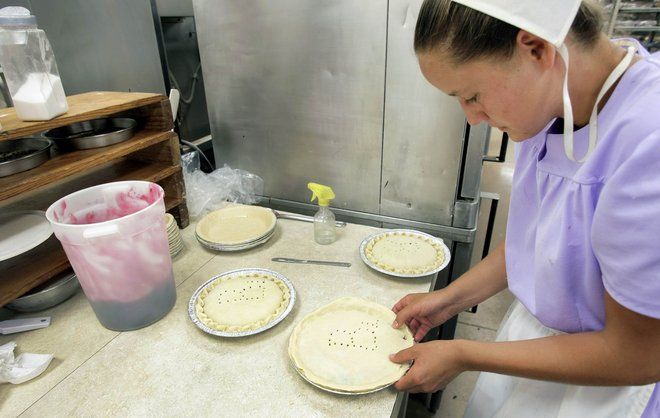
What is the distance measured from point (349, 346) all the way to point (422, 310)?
22cm

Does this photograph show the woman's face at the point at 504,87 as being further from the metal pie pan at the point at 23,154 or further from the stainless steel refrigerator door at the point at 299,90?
the metal pie pan at the point at 23,154

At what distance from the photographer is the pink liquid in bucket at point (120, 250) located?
884 mm

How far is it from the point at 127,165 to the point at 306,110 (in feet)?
2.42

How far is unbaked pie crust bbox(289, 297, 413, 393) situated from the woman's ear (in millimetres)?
679

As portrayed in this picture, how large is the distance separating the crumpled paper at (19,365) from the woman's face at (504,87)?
3.63ft

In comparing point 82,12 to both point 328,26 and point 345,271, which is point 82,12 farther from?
point 345,271

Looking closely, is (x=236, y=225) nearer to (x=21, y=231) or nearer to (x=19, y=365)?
(x=21, y=231)

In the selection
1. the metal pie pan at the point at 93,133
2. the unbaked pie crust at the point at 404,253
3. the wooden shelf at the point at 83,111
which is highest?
the wooden shelf at the point at 83,111

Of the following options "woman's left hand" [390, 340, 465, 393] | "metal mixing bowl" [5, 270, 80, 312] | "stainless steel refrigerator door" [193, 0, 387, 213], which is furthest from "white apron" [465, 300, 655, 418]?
"metal mixing bowl" [5, 270, 80, 312]

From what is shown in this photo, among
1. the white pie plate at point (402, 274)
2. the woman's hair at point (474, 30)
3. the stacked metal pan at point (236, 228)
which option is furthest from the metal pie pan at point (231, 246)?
the woman's hair at point (474, 30)

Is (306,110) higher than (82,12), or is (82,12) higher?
(82,12)

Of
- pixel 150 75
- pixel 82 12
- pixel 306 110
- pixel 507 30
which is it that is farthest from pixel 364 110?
pixel 82 12

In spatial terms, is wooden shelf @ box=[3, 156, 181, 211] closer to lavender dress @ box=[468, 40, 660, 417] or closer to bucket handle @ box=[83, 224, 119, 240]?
bucket handle @ box=[83, 224, 119, 240]

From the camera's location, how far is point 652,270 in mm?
564
